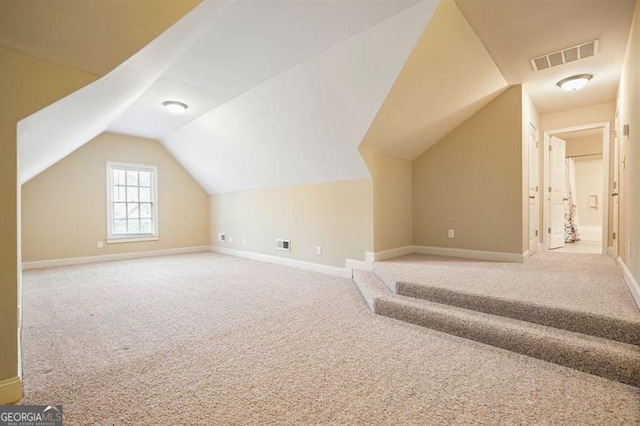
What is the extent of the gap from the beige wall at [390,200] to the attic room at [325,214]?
5 centimetres

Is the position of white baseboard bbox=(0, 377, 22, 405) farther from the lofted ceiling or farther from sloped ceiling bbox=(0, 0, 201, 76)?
sloped ceiling bbox=(0, 0, 201, 76)

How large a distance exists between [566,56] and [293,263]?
4720mm

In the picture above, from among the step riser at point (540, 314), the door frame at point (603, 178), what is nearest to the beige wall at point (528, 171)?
the door frame at point (603, 178)

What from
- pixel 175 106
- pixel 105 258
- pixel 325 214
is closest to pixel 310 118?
pixel 325 214

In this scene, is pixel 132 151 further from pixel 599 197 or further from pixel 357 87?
pixel 599 197

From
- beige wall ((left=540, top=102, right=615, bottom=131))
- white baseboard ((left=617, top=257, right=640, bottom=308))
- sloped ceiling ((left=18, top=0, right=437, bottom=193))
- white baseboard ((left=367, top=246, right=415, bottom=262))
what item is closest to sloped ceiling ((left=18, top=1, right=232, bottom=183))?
sloped ceiling ((left=18, top=0, right=437, bottom=193))

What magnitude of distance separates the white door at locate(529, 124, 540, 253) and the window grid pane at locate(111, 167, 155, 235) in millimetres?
7598

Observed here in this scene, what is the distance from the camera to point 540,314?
7.73 feet

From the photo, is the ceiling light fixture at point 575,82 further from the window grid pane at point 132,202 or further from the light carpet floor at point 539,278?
the window grid pane at point 132,202

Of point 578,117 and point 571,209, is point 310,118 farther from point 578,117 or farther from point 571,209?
point 571,209

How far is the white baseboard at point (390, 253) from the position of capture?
4328 millimetres

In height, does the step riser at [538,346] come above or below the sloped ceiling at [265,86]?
below

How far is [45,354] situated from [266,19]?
323 cm

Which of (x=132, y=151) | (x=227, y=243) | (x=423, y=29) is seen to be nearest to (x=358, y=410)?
(x=423, y=29)
